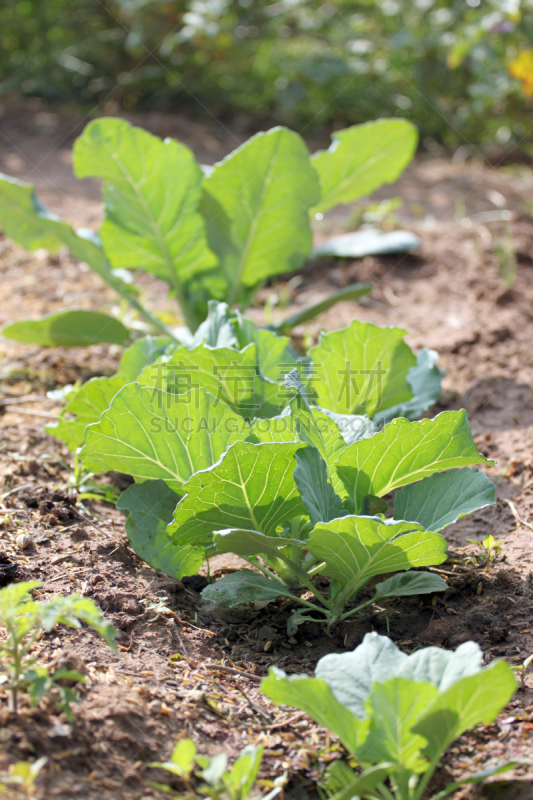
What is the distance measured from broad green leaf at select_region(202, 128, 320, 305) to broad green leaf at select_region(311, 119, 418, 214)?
6.5 inches

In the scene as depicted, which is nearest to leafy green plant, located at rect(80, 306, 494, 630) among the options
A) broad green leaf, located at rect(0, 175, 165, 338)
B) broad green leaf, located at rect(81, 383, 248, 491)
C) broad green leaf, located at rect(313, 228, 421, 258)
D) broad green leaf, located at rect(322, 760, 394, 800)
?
broad green leaf, located at rect(81, 383, 248, 491)

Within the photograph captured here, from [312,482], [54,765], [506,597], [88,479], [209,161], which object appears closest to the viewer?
[54,765]

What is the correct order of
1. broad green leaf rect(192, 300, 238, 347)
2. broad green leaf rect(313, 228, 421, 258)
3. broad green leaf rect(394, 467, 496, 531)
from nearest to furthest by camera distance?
1. broad green leaf rect(394, 467, 496, 531)
2. broad green leaf rect(192, 300, 238, 347)
3. broad green leaf rect(313, 228, 421, 258)

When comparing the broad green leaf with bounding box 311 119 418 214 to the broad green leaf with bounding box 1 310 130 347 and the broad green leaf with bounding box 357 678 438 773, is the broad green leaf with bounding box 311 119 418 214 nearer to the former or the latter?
the broad green leaf with bounding box 1 310 130 347

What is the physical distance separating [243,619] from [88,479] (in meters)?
0.63

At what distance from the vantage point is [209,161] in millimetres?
4320

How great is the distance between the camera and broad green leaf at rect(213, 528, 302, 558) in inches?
50.9

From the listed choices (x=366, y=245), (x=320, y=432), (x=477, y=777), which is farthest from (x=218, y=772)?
(x=366, y=245)

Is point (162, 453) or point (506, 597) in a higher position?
point (162, 453)

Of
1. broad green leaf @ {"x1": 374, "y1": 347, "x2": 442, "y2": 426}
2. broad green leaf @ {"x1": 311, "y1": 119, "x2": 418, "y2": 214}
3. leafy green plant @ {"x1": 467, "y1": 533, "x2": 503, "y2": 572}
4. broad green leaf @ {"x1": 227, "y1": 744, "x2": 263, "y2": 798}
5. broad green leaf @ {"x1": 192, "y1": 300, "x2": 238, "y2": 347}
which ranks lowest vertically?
leafy green plant @ {"x1": 467, "y1": 533, "x2": 503, "y2": 572}

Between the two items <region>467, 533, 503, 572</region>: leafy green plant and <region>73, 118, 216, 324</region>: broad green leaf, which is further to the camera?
<region>73, 118, 216, 324</region>: broad green leaf

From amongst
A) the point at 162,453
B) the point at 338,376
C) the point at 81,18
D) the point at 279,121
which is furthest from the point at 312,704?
the point at 81,18

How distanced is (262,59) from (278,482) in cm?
441

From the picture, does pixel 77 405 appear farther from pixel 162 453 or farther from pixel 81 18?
pixel 81 18
